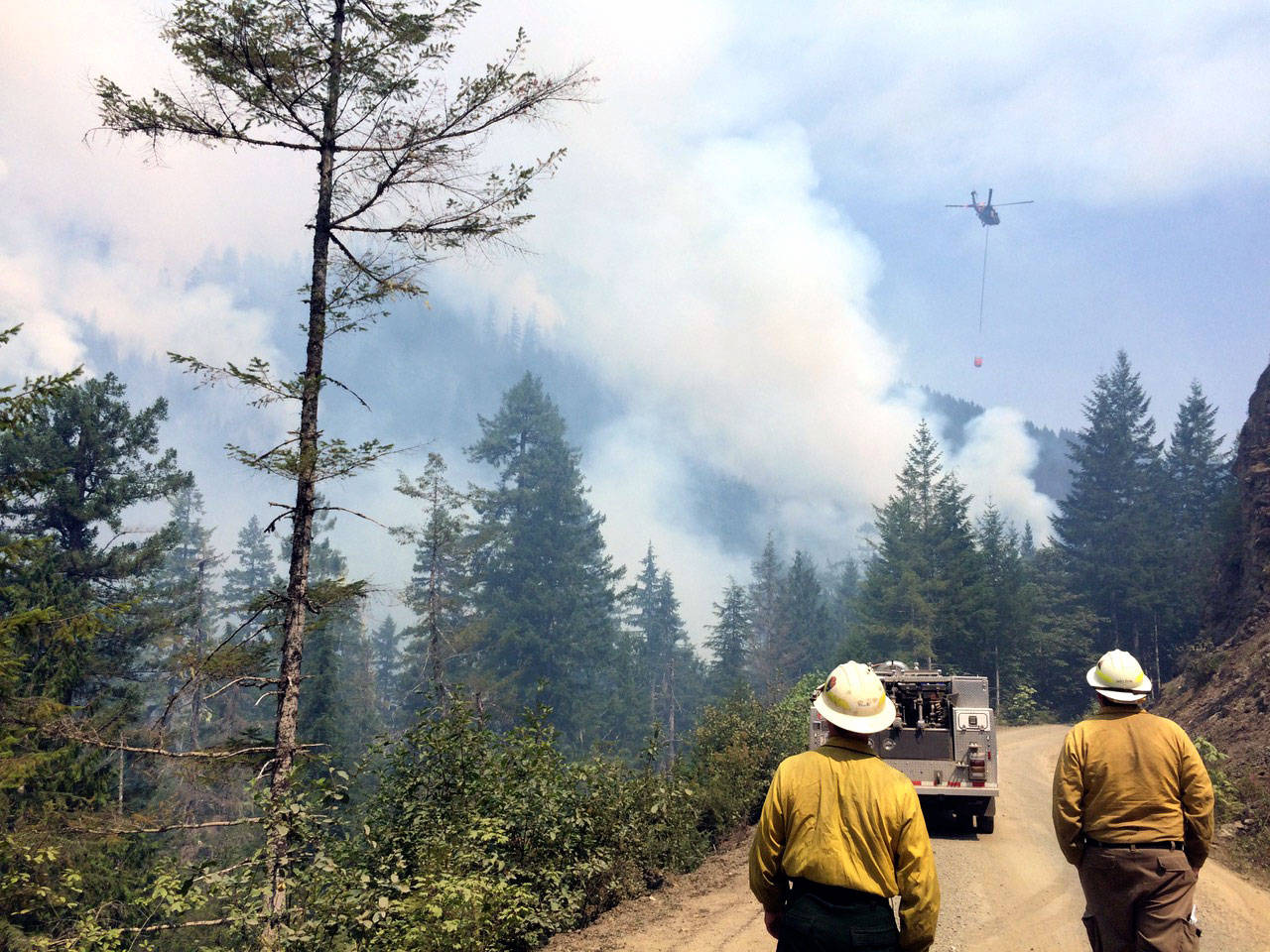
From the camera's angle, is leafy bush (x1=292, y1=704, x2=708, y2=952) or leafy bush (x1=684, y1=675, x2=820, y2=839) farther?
leafy bush (x1=684, y1=675, x2=820, y2=839)

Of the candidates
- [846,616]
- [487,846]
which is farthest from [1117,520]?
[487,846]

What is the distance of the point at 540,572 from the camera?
61250 millimetres

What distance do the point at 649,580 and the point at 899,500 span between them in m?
53.3

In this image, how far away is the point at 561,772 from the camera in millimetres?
10914

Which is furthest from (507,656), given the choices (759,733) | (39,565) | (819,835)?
(819,835)

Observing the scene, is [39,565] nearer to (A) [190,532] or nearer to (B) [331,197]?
(B) [331,197]

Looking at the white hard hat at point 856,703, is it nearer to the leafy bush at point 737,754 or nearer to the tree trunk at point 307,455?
the tree trunk at point 307,455

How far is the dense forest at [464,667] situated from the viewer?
9.19m

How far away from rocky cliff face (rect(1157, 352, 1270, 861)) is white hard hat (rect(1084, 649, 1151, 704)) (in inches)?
400

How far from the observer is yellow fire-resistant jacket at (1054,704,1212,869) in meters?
4.69

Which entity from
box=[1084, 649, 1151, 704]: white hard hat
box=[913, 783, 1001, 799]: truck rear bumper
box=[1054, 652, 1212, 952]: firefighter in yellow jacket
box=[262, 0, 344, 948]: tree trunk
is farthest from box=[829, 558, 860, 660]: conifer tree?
box=[1054, 652, 1212, 952]: firefighter in yellow jacket

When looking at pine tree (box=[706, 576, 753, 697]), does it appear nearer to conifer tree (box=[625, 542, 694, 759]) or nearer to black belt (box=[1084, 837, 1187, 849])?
conifer tree (box=[625, 542, 694, 759])

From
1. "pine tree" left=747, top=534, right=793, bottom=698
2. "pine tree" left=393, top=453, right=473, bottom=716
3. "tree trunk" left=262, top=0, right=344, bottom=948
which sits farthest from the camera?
"pine tree" left=747, top=534, right=793, bottom=698

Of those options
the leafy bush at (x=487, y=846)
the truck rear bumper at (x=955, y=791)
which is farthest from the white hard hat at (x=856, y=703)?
the truck rear bumper at (x=955, y=791)
